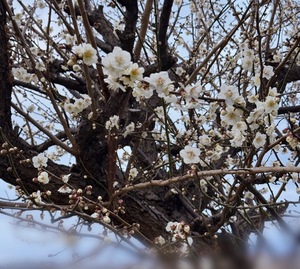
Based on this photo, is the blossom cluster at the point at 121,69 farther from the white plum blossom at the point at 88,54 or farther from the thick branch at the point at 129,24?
the thick branch at the point at 129,24

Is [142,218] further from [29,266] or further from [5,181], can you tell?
[29,266]

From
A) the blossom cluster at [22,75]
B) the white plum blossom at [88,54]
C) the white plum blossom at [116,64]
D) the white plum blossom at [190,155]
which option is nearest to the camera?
the white plum blossom at [116,64]

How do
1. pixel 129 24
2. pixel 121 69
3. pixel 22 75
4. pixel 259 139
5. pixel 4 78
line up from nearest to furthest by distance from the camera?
1. pixel 121 69
2. pixel 259 139
3. pixel 129 24
4. pixel 4 78
5. pixel 22 75

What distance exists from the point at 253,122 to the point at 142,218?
1.23m

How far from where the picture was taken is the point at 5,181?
2.62 m

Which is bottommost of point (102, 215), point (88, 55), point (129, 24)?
point (102, 215)

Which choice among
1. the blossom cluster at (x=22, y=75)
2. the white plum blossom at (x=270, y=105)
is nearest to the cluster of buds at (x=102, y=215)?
the white plum blossom at (x=270, y=105)

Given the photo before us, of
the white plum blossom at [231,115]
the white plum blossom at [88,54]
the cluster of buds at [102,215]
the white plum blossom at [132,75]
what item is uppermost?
the white plum blossom at [88,54]

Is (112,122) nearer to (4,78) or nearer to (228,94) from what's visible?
(4,78)

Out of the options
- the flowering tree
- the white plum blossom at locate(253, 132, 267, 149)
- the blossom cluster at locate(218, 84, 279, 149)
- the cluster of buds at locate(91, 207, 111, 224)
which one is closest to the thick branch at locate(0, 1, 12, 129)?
the flowering tree

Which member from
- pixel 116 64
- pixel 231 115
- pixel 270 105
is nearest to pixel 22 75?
pixel 116 64

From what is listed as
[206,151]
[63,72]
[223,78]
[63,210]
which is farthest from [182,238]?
[223,78]

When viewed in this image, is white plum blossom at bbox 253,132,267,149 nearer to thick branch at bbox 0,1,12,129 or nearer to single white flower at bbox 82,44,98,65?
single white flower at bbox 82,44,98,65

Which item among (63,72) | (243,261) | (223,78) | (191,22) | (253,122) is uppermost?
(191,22)
